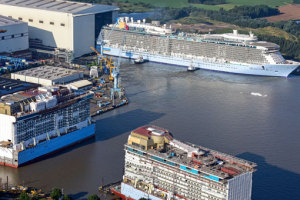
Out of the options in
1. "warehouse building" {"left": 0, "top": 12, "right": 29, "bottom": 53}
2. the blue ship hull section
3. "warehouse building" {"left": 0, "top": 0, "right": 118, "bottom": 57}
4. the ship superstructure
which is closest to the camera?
the ship superstructure

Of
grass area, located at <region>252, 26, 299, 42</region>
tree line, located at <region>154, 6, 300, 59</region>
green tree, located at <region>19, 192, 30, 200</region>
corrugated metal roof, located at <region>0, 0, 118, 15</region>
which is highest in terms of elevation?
corrugated metal roof, located at <region>0, 0, 118, 15</region>

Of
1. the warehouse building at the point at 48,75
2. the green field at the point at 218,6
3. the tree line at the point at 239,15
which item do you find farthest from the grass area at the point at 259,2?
the warehouse building at the point at 48,75

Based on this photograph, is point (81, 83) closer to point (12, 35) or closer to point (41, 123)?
point (12, 35)

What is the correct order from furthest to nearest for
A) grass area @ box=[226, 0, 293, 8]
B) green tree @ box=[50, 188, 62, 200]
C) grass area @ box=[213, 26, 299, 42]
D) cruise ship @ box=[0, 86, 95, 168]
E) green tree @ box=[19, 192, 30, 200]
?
grass area @ box=[226, 0, 293, 8]
grass area @ box=[213, 26, 299, 42]
cruise ship @ box=[0, 86, 95, 168]
green tree @ box=[50, 188, 62, 200]
green tree @ box=[19, 192, 30, 200]

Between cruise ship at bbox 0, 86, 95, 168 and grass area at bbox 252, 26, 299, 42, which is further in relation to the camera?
grass area at bbox 252, 26, 299, 42

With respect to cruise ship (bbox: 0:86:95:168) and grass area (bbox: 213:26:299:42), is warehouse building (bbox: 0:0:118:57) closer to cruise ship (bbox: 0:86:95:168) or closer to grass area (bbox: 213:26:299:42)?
grass area (bbox: 213:26:299:42)

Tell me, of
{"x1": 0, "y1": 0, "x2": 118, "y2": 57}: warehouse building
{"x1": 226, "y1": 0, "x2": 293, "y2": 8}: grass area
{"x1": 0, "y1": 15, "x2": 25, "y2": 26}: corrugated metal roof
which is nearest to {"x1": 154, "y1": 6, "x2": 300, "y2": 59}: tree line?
{"x1": 226, "y1": 0, "x2": 293, "y2": 8}: grass area

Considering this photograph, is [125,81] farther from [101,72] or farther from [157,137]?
[157,137]
